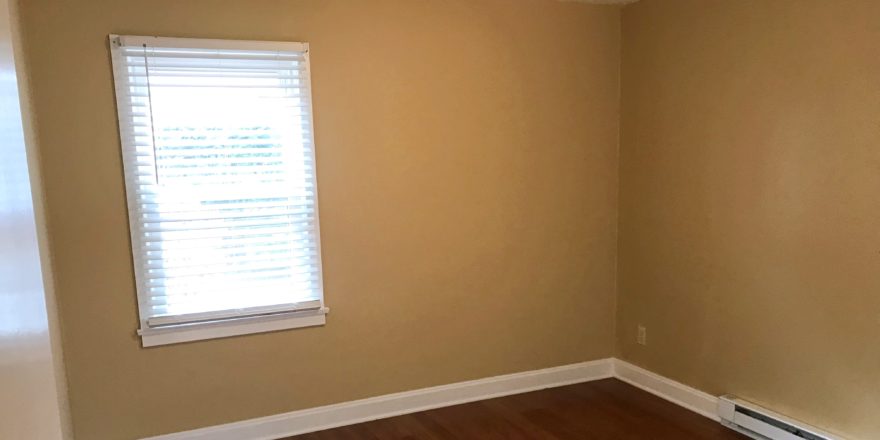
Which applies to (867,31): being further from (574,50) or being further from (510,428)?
(510,428)

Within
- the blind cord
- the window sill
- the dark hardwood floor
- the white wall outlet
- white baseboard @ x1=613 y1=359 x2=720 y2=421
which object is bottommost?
the dark hardwood floor

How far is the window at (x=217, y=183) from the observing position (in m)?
2.70

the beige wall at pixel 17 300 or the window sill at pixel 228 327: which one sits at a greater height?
the beige wall at pixel 17 300

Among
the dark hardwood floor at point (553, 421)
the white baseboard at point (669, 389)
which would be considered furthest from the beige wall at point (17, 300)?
the white baseboard at point (669, 389)

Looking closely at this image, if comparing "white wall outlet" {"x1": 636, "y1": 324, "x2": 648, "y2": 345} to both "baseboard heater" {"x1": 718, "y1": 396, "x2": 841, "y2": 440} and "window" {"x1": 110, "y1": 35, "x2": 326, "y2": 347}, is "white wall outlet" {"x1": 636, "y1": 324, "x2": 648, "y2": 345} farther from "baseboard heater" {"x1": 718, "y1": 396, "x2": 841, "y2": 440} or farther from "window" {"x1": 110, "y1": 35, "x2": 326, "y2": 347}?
"window" {"x1": 110, "y1": 35, "x2": 326, "y2": 347}

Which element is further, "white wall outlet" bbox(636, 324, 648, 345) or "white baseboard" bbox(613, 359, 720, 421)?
"white wall outlet" bbox(636, 324, 648, 345)

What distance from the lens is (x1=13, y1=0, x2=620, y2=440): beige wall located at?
A: 266 centimetres

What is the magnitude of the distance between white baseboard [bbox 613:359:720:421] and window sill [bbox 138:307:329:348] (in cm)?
210

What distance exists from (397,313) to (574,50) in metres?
2.00

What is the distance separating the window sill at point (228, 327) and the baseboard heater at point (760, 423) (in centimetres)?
228

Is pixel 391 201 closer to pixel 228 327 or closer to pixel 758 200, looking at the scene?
pixel 228 327

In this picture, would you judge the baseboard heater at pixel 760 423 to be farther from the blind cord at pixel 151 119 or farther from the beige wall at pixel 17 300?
the blind cord at pixel 151 119

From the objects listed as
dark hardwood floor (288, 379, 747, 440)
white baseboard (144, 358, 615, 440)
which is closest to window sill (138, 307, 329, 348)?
white baseboard (144, 358, 615, 440)

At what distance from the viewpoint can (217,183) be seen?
2.83m
